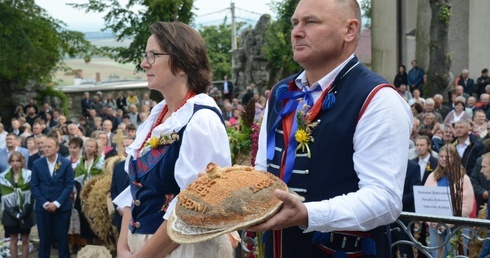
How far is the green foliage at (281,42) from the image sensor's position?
3488 cm

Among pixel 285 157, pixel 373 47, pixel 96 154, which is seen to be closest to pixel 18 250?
pixel 96 154

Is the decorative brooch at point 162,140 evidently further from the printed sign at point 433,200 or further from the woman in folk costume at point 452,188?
the printed sign at point 433,200

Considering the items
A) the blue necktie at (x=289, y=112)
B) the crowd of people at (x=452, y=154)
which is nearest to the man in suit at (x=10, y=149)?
the crowd of people at (x=452, y=154)

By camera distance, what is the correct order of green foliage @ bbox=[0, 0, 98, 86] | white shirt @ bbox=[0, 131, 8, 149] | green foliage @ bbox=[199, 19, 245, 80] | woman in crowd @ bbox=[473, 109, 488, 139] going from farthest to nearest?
1. green foliage @ bbox=[199, 19, 245, 80]
2. green foliage @ bbox=[0, 0, 98, 86]
3. white shirt @ bbox=[0, 131, 8, 149]
4. woman in crowd @ bbox=[473, 109, 488, 139]

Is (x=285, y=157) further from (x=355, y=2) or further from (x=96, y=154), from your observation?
(x=96, y=154)

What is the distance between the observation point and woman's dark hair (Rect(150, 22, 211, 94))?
151 inches

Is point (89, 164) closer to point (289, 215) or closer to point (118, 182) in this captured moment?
point (118, 182)

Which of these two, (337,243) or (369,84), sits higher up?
(369,84)

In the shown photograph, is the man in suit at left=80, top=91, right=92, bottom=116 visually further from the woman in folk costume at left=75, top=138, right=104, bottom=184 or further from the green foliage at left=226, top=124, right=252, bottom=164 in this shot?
the green foliage at left=226, top=124, right=252, bottom=164

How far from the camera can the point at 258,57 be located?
38.9 meters

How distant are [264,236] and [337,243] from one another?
38cm

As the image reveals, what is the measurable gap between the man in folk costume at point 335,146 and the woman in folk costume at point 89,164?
352 inches

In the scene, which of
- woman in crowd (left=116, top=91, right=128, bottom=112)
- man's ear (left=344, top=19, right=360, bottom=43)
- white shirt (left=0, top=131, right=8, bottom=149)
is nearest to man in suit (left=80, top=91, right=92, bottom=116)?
woman in crowd (left=116, top=91, right=128, bottom=112)

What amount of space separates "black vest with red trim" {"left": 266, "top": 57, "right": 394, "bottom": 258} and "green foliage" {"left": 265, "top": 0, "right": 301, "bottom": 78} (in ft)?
Result: 103
